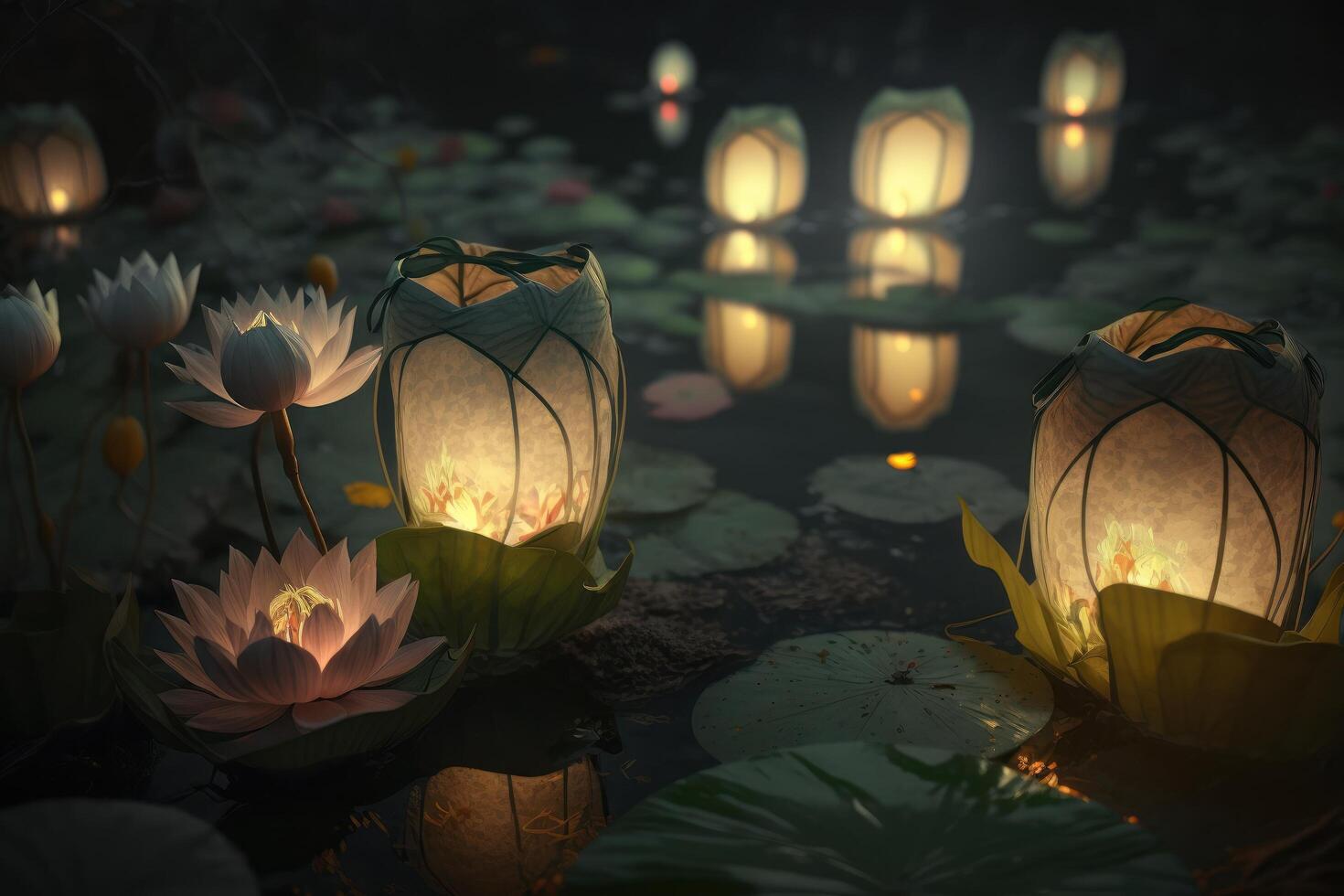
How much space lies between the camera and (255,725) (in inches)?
31.1

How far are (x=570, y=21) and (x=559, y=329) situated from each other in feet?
18.6

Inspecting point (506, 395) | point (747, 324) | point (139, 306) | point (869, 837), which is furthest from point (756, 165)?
point (869, 837)

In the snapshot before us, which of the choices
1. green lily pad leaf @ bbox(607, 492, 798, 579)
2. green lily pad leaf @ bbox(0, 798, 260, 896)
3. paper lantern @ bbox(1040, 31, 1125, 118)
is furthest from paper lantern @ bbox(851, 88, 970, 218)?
green lily pad leaf @ bbox(0, 798, 260, 896)

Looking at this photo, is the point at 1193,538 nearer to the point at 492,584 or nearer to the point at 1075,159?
the point at 492,584

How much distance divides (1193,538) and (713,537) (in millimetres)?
567

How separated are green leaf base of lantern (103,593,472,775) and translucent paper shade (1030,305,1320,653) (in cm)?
51

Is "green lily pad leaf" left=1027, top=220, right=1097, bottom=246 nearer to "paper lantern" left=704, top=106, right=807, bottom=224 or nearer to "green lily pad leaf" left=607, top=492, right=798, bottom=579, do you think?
"paper lantern" left=704, top=106, right=807, bottom=224

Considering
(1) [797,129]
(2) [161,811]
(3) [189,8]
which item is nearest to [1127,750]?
(2) [161,811]

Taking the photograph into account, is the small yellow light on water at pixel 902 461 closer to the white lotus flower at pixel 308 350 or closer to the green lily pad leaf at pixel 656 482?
the green lily pad leaf at pixel 656 482

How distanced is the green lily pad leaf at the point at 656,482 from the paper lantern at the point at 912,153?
53.5 inches

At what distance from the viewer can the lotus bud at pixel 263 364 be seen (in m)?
0.81

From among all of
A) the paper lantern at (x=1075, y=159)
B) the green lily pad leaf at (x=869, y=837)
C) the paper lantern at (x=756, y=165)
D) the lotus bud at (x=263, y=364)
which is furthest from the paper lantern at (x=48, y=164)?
the paper lantern at (x=1075, y=159)

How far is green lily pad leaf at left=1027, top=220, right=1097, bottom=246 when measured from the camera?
258 cm

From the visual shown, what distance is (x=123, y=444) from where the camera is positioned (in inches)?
39.4
